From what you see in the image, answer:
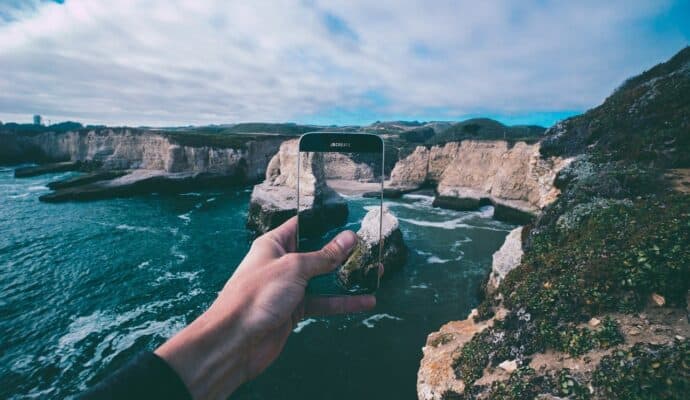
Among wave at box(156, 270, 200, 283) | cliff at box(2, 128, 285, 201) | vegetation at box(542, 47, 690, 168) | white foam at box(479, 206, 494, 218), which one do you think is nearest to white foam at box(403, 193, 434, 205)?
white foam at box(479, 206, 494, 218)

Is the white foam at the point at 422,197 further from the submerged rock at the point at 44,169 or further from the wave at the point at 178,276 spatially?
the submerged rock at the point at 44,169

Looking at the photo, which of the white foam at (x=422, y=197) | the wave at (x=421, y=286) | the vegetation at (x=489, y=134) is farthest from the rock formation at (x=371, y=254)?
the white foam at (x=422, y=197)

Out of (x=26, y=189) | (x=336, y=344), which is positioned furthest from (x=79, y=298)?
(x=26, y=189)

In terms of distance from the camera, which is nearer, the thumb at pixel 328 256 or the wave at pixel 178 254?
the thumb at pixel 328 256

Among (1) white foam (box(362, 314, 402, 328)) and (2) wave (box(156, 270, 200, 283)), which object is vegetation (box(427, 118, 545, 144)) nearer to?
(1) white foam (box(362, 314, 402, 328))

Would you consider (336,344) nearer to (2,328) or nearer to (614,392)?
(614,392)

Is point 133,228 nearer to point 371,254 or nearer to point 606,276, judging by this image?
point 371,254

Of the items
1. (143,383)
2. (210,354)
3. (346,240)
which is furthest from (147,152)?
(143,383)
